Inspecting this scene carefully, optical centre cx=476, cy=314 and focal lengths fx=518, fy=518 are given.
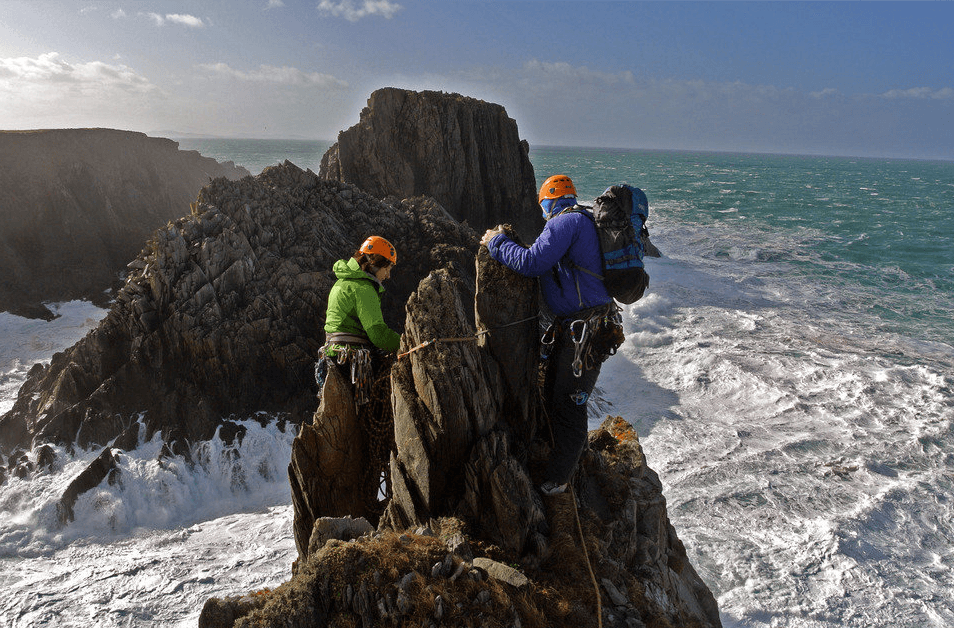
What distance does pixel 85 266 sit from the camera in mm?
35062

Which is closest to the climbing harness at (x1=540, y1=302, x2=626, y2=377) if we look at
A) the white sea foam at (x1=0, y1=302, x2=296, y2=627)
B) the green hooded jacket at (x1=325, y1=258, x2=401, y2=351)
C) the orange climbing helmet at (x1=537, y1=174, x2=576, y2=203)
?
the orange climbing helmet at (x1=537, y1=174, x2=576, y2=203)

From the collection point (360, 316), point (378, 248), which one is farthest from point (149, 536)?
point (378, 248)

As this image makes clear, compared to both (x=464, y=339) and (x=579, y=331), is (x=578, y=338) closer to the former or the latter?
(x=579, y=331)

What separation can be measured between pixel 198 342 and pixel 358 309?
11441 mm

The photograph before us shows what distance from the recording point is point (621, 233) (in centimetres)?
543

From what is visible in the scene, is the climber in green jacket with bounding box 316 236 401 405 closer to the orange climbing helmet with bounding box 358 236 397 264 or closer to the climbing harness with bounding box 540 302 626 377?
the orange climbing helmet with bounding box 358 236 397 264

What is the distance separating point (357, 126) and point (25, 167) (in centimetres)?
2534

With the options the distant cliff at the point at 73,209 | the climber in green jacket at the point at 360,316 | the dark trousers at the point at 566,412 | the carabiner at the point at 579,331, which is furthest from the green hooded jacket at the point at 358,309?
the distant cliff at the point at 73,209

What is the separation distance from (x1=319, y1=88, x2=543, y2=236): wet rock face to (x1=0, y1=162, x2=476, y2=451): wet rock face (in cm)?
1715

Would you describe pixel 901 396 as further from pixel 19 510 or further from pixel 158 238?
pixel 19 510

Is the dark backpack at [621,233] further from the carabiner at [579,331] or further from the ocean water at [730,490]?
the ocean water at [730,490]

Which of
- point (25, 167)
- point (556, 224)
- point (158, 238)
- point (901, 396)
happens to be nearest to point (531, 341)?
point (556, 224)

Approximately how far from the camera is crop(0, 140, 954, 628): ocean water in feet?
35.2

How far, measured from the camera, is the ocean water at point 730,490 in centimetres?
1073
